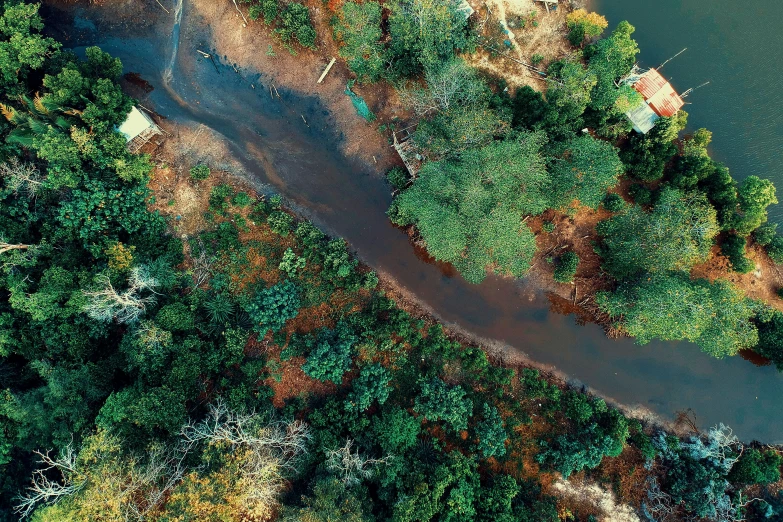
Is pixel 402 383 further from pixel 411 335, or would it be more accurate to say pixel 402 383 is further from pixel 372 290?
pixel 372 290

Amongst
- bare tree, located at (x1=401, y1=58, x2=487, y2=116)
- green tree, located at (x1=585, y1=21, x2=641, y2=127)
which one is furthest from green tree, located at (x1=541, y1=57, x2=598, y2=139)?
bare tree, located at (x1=401, y1=58, x2=487, y2=116)

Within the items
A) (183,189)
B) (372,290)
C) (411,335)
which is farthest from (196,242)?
(411,335)

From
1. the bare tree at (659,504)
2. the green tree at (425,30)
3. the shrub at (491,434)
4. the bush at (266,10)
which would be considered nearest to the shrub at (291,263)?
the green tree at (425,30)

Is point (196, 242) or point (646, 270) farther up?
point (646, 270)

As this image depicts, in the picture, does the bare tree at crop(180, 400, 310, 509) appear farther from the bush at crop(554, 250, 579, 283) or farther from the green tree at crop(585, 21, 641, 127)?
the green tree at crop(585, 21, 641, 127)

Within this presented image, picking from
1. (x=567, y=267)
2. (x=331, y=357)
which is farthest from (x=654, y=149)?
(x=331, y=357)

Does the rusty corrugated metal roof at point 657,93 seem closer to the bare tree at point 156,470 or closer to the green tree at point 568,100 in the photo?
the green tree at point 568,100

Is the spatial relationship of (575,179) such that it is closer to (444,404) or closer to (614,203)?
(614,203)
